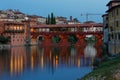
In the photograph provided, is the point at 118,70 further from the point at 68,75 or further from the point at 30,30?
the point at 30,30

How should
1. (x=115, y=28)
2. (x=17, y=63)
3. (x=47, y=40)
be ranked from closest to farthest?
(x=17, y=63), (x=115, y=28), (x=47, y=40)

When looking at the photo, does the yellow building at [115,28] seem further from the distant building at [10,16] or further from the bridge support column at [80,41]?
the distant building at [10,16]

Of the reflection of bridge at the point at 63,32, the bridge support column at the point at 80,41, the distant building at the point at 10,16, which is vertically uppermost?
the distant building at the point at 10,16

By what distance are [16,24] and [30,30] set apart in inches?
203

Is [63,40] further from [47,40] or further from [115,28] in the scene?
[115,28]

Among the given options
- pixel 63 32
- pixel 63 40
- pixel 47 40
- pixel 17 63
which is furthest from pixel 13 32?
pixel 17 63

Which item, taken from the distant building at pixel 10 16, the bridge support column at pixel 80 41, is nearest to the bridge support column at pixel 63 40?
the bridge support column at pixel 80 41

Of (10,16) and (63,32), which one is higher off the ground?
(10,16)

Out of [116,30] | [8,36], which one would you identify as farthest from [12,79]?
[8,36]

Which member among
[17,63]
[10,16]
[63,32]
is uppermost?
[10,16]

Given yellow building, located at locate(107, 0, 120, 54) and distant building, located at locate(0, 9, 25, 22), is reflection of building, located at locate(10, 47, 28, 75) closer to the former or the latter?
yellow building, located at locate(107, 0, 120, 54)

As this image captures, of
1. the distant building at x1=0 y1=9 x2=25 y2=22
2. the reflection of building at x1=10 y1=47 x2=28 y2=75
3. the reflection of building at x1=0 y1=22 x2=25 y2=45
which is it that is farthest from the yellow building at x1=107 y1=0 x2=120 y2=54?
the distant building at x1=0 y1=9 x2=25 y2=22

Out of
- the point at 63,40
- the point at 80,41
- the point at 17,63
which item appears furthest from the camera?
the point at 63,40

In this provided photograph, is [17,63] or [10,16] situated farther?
[10,16]
